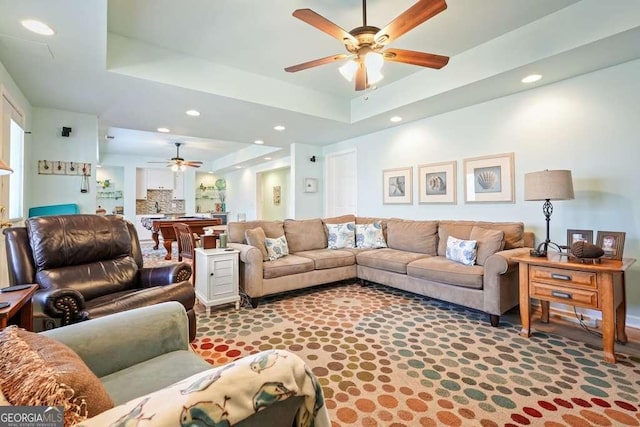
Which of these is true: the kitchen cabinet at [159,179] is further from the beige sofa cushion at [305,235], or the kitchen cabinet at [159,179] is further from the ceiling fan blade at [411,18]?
the ceiling fan blade at [411,18]

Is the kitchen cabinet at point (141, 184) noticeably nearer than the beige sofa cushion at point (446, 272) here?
No

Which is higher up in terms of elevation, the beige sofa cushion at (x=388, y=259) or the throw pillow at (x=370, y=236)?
the throw pillow at (x=370, y=236)

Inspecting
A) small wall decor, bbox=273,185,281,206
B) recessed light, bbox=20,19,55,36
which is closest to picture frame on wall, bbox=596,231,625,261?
recessed light, bbox=20,19,55,36

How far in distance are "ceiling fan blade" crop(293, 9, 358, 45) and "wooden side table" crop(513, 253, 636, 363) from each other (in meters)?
2.31

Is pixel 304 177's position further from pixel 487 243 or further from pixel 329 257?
pixel 487 243

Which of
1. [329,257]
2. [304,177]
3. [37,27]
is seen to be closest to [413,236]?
[329,257]

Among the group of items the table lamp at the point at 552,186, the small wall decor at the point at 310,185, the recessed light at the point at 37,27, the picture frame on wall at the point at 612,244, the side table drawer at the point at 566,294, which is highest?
the recessed light at the point at 37,27

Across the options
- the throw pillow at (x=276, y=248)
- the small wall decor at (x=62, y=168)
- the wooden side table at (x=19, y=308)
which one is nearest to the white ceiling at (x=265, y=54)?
the small wall decor at (x=62, y=168)

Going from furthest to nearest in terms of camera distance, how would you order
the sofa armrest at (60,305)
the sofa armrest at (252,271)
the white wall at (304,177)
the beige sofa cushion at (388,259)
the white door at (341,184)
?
the white wall at (304,177), the white door at (341,184), the beige sofa cushion at (388,259), the sofa armrest at (252,271), the sofa armrest at (60,305)

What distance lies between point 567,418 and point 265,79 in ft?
13.5

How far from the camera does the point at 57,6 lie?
197 centimetres

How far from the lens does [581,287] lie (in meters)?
2.26

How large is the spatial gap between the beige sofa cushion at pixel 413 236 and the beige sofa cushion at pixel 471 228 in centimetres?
9

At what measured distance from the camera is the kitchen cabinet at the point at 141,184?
9222 mm
